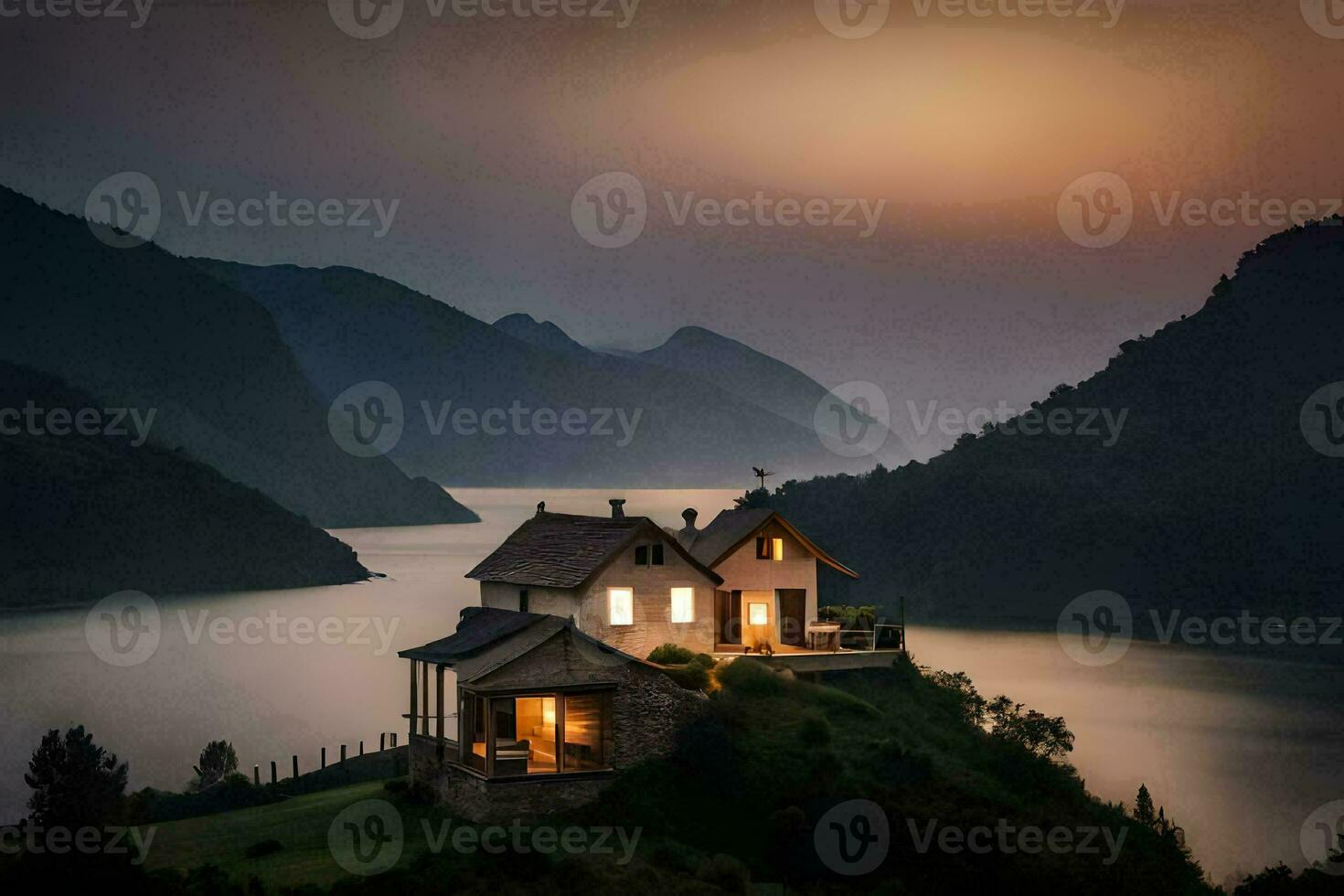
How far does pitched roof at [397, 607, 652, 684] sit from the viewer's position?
38.2 metres

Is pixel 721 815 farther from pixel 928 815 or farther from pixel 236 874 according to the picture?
pixel 236 874

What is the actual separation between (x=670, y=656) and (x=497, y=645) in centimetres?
766

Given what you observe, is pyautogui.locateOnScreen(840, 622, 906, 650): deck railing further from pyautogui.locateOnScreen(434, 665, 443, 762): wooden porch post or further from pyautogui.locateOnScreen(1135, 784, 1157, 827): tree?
pyautogui.locateOnScreen(434, 665, 443, 762): wooden porch post

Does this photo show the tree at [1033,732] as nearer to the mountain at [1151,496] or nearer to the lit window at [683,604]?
the lit window at [683,604]

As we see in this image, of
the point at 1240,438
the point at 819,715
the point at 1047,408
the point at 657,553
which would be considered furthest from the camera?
the point at 1047,408

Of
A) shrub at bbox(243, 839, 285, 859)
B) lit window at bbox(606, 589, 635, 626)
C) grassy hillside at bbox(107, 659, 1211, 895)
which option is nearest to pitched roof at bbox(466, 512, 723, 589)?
lit window at bbox(606, 589, 635, 626)

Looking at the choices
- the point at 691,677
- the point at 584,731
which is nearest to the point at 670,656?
the point at 691,677

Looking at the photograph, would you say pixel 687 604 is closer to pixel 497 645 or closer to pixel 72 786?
pixel 497 645

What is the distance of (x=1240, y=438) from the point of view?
611 ft

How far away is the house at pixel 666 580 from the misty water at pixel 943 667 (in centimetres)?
2106

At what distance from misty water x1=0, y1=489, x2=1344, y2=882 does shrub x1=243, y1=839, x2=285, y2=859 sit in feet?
111

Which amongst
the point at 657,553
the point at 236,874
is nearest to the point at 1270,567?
the point at 657,553

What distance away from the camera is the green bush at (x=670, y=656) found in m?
45.9

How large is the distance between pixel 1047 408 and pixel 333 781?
6283 inches
